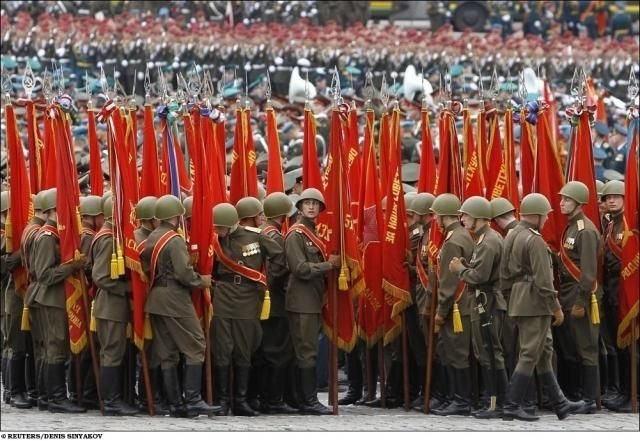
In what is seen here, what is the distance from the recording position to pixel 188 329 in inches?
642

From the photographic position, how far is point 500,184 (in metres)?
17.9

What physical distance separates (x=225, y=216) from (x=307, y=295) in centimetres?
97

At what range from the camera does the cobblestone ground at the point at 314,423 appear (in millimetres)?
15672

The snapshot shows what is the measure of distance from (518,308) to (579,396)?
5.27 feet

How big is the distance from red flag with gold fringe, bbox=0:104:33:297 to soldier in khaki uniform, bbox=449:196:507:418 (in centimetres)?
379

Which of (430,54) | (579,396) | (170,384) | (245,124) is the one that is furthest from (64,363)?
(430,54)

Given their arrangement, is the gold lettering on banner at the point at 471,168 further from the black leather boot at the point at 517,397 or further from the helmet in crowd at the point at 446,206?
the black leather boot at the point at 517,397

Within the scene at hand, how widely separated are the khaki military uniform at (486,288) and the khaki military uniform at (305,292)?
1.24 meters

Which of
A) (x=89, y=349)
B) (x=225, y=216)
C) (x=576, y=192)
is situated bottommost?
(x=89, y=349)

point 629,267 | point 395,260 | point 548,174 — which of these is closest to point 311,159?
point 395,260

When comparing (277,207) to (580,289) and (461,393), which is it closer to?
(461,393)

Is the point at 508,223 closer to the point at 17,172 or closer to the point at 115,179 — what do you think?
the point at 115,179

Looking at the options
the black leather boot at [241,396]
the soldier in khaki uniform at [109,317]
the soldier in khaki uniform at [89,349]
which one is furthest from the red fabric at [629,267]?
the soldier in khaki uniform at [89,349]

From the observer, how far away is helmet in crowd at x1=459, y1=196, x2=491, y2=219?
1653 centimetres
